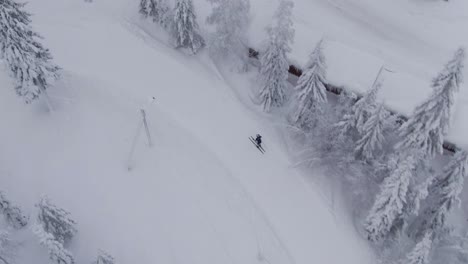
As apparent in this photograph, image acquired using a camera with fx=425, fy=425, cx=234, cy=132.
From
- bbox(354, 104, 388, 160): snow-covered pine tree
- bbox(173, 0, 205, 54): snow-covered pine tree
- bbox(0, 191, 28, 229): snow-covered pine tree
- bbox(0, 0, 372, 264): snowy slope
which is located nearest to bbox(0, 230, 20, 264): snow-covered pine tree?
bbox(0, 0, 372, 264): snowy slope

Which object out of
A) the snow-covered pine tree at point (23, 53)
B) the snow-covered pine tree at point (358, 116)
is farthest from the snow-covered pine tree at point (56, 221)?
the snow-covered pine tree at point (358, 116)

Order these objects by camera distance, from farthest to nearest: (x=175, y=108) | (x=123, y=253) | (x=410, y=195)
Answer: (x=175, y=108), (x=123, y=253), (x=410, y=195)

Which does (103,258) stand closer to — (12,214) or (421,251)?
(12,214)

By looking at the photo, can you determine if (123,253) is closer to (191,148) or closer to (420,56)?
(191,148)

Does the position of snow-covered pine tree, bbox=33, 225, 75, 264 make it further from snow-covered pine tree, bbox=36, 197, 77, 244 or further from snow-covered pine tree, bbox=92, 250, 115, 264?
snow-covered pine tree, bbox=92, 250, 115, 264

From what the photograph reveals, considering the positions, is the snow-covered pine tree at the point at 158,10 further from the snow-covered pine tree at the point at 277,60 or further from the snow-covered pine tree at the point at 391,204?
the snow-covered pine tree at the point at 391,204

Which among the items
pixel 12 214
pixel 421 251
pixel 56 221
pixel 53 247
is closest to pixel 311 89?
pixel 421 251

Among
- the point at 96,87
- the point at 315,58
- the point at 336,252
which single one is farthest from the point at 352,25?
the point at 96,87
